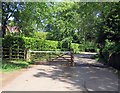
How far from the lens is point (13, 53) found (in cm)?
2659

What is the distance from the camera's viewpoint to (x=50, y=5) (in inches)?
904

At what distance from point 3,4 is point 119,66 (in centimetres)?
1103

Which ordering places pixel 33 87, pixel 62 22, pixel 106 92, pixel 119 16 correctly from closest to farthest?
1. pixel 106 92
2. pixel 33 87
3. pixel 119 16
4. pixel 62 22

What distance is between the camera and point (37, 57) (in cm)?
2705

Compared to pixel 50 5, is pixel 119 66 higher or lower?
lower

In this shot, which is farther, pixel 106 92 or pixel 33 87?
pixel 33 87

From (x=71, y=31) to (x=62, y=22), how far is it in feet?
20.4

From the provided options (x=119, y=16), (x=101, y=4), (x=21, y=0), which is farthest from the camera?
(x=21, y=0)

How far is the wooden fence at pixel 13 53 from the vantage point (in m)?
26.3

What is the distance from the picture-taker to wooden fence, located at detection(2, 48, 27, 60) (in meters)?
26.3

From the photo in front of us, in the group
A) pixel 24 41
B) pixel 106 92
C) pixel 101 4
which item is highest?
pixel 101 4

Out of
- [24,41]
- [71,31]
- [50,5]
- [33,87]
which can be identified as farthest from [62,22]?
[33,87]

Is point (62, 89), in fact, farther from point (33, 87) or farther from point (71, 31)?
point (71, 31)

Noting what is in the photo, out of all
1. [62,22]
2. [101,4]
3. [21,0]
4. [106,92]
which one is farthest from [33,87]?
[62,22]
